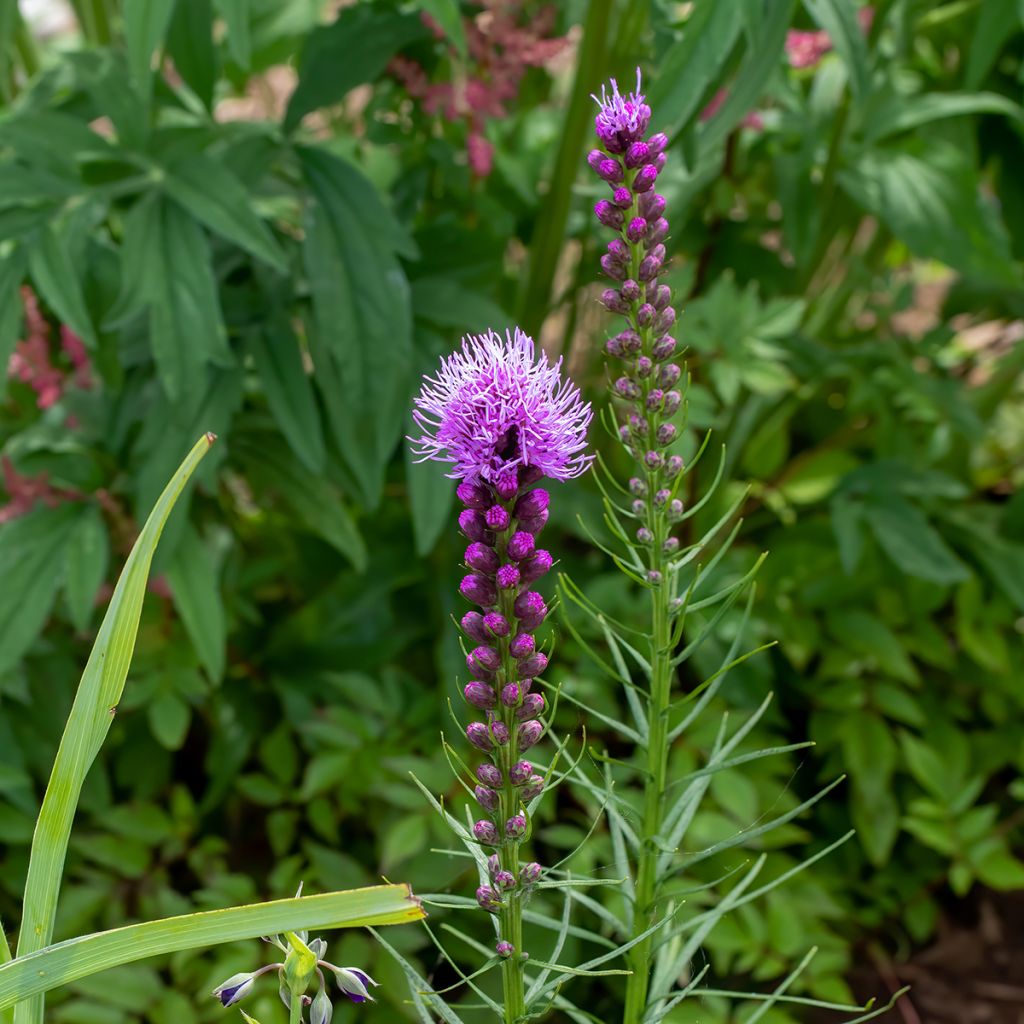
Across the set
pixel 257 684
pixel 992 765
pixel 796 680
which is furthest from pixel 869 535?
pixel 257 684

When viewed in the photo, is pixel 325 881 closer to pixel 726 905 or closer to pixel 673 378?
pixel 726 905

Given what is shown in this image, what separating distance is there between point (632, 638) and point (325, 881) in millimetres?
625

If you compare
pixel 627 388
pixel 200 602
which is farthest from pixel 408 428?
pixel 627 388

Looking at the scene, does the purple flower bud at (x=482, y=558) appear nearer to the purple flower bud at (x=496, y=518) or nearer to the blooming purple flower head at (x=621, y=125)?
the purple flower bud at (x=496, y=518)

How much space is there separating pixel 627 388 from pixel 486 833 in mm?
312

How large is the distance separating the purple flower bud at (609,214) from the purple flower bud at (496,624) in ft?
0.89

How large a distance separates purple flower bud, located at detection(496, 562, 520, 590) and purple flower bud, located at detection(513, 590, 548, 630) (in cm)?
1

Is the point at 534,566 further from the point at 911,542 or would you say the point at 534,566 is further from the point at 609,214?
the point at 911,542

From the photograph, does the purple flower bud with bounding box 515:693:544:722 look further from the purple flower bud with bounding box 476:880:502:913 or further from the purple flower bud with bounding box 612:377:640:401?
the purple flower bud with bounding box 612:377:640:401

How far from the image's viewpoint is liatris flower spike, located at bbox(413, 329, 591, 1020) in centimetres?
77

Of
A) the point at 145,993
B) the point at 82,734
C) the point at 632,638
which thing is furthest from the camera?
the point at 632,638

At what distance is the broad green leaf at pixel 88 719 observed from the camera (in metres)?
0.84

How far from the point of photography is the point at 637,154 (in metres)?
0.83

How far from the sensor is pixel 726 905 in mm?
953
